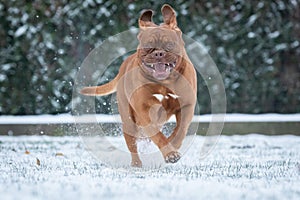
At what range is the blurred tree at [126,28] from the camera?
24.9ft

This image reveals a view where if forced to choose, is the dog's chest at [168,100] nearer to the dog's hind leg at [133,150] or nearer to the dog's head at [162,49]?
the dog's head at [162,49]

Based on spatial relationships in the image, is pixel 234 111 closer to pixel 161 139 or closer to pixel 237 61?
pixel 237 61

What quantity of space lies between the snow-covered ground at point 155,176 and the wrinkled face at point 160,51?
29.0 inches

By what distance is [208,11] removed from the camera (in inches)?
308

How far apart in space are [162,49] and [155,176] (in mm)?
1109

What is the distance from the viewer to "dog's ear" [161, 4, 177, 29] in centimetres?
444

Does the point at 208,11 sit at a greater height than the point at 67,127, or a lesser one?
greater

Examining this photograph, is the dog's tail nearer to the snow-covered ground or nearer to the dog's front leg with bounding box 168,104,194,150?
the snow-covered ground

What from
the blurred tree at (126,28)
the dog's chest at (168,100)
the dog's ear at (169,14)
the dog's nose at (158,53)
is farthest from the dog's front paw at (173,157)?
the blurred tree at (126,28)

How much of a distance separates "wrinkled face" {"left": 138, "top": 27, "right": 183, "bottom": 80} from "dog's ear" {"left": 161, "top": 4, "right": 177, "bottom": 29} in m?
0.12

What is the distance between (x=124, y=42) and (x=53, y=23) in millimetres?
1007

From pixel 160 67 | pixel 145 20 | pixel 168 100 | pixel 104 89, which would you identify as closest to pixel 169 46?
pixel 160 67

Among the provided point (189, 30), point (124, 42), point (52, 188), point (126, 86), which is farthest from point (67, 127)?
point (52, 188)

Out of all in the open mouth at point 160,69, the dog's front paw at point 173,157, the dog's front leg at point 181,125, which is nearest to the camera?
the dog's front paw at point 173,157
